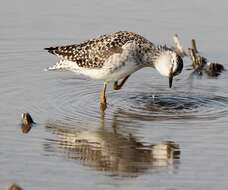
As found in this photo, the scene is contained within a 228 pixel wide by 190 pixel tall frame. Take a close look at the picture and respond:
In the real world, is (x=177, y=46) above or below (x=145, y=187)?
above

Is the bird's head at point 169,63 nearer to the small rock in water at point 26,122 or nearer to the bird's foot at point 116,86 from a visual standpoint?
the bird's foot at point 116,86

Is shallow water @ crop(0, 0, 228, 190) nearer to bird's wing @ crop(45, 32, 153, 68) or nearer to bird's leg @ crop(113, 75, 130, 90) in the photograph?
Result: bird's leg @ crop(113, 75, 130, 90)

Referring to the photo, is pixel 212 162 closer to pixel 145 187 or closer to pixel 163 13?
pixel 145 187

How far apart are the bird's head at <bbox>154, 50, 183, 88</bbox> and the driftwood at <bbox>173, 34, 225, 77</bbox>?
1.53 m

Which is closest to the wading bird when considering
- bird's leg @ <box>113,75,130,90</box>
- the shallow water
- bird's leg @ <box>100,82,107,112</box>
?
bird's leg @ <box>100,82,107,112</box>

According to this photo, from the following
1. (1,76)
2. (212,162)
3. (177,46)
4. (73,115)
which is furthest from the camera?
(177,46)

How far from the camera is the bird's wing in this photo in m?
13.7

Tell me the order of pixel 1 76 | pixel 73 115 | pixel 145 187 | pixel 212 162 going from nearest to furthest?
pixel 145 187 → pixel 212 162 → pixel 73 115 → pixel 1 76

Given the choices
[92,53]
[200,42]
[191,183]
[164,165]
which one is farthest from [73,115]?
[200,42]

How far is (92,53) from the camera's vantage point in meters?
13.9

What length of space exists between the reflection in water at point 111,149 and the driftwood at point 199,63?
3.17m

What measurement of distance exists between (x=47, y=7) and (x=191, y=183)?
810 cm

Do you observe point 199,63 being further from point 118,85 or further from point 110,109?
point 110,109

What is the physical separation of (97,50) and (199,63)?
2.51 m
